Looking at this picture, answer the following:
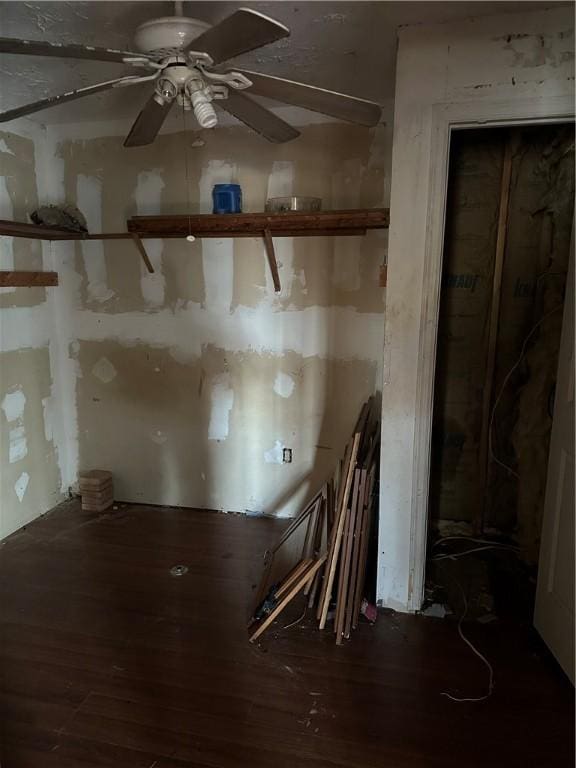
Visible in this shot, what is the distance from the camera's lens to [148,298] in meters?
3.33

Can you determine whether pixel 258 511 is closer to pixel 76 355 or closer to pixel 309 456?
pixel 309 456

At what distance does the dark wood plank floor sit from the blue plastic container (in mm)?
2097

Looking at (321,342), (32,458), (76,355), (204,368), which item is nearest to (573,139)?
(321,342)

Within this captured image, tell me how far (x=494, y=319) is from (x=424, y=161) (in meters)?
1.20

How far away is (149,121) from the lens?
1.80 metres

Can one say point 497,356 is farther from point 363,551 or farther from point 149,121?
point 149,121

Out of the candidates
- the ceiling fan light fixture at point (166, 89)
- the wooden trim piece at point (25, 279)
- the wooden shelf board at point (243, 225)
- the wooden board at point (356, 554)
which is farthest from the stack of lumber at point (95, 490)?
the ceiling fan light fixture at point (166, 89)

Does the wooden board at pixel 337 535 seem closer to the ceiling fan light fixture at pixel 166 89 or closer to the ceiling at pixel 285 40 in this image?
the ceiling fan light fixture at pixel 166 89

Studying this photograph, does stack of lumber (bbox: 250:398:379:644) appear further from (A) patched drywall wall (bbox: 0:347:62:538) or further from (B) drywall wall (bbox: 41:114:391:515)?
(A) patched drywall wall (bbox: 0:347:62:538)

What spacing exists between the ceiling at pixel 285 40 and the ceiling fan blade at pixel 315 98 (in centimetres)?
42

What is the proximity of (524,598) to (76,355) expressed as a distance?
3153 millimetres

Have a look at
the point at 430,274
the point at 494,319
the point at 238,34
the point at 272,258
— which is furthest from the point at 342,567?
the point at 238,34

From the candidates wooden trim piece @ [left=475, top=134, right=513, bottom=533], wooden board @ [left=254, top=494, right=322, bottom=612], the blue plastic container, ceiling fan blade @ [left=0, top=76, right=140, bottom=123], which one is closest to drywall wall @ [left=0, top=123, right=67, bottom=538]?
the blue plastic container

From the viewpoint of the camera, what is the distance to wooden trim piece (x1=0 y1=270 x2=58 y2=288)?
9.71ft
